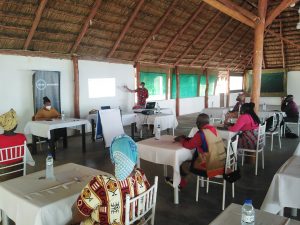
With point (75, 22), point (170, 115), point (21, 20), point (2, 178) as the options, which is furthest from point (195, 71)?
point (2, 178)

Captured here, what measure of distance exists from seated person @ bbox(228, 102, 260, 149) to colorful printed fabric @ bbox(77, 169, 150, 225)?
3328mm

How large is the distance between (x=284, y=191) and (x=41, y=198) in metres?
2.09

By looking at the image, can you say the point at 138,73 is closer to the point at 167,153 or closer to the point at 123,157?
the point at 167,153

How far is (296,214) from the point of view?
317cm

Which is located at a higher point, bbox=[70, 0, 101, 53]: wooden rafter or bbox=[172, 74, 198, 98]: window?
bbox=[70, 0, 101, 53]: wooden rafter

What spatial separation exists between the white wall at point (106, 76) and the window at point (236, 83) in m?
8.56

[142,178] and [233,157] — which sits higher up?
[142,178]

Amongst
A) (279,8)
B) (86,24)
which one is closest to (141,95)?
(86,24)

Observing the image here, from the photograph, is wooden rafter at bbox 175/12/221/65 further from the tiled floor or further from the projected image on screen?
the tiled floor

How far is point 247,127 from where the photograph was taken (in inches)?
187

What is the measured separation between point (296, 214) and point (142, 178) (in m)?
2.20

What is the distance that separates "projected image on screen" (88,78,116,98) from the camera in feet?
28.5

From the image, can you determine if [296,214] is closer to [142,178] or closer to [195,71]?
[142,178]

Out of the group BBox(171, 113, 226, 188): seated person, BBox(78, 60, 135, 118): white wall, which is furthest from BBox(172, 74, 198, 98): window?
BBox(171, 113, 226, 188): seated person
